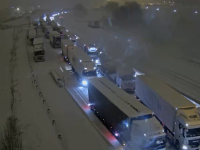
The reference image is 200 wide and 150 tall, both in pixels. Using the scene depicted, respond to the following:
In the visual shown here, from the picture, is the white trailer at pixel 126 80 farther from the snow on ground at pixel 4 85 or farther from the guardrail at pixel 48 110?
the snow on ground at pixel 4 85

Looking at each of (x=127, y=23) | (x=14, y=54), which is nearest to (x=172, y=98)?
(x=14, y=54)

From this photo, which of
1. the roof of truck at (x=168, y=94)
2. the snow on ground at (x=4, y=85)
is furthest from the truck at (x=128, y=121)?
the snow on ground at (x=4, y=85)

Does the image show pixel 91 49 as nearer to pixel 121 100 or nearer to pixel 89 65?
pixel 89 65

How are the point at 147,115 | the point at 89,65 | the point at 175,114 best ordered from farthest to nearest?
the point at 89,65, the point at 175,114, the point at 147,115

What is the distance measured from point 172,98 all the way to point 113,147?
15.9 feet

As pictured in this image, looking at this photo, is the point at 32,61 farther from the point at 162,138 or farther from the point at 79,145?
the point at 162,138

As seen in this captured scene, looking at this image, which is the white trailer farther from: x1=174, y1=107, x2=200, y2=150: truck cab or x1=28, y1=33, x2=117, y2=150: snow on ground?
x1=174, y1=107, x2=200, y2=150: truck cab

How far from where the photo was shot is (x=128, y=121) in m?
12.4

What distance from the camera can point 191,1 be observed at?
74688 millimetres

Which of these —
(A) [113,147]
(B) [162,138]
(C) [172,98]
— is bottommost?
(A) [113,147]

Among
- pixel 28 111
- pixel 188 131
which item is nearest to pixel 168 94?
pixel 188 131

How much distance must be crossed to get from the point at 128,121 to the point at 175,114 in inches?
121

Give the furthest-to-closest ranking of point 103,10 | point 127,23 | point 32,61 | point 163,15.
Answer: point 103,10, point 163,15, point 127,23, point 32,61

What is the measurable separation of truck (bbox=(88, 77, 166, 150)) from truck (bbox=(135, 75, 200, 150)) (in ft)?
4.23
